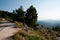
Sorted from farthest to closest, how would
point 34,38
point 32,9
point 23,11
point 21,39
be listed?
1. point 23,11
2. point 32,9
3. point 34,38
4. point 21,39

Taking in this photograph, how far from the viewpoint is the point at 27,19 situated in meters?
45.0

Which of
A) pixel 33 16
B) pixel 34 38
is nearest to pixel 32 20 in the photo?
pixel 33 16

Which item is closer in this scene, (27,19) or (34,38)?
(34,38)

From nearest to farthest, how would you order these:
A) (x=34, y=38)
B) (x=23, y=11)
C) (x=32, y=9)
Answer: (x=34, y=38)
(x=32, y=9)
(x=23, y=11)

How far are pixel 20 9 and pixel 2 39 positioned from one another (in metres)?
37.2

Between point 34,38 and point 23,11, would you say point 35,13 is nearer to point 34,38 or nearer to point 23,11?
point 23,11

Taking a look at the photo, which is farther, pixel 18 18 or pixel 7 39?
pixel 18 18

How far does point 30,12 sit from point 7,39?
33.5 meters

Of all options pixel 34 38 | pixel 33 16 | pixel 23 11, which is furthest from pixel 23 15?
pixel 34 38

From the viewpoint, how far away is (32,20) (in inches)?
1756

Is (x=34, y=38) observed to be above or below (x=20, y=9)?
below

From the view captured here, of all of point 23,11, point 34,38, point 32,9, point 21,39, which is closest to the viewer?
point 21,39

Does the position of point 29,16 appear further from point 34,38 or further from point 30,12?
point 34,38

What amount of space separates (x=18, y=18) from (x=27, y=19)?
358 cm
